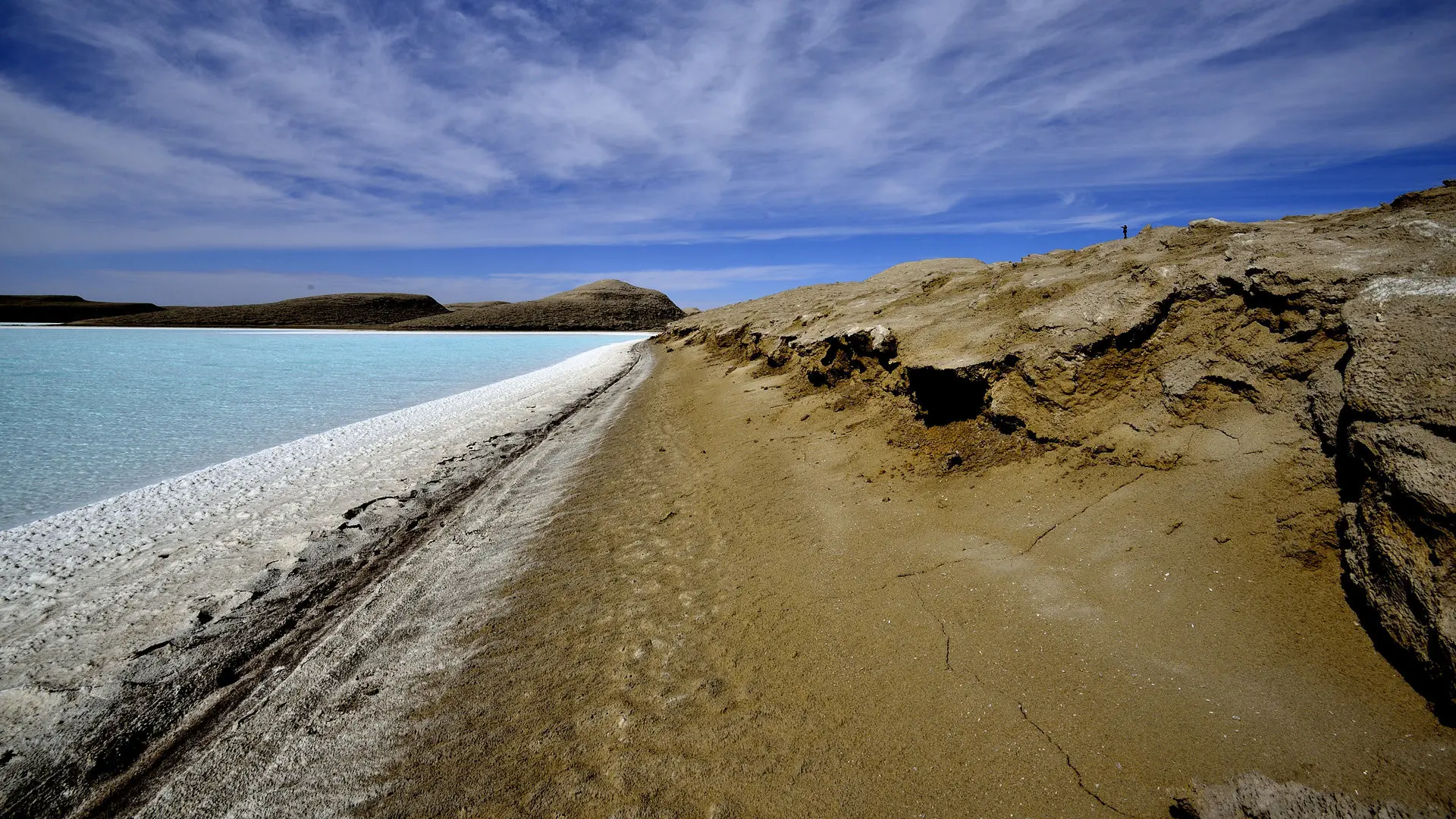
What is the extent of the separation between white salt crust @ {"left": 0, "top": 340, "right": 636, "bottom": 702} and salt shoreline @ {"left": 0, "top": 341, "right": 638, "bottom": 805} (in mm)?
14

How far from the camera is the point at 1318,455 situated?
3.67m

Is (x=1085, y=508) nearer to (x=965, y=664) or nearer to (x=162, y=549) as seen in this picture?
(x=965, y=664)

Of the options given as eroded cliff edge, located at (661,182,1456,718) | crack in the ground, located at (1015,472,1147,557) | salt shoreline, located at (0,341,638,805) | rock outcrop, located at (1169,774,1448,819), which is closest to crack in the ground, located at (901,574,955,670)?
crack in the ground, located at (1015,472,1147,557)

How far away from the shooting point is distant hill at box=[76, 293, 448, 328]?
80.4 metres

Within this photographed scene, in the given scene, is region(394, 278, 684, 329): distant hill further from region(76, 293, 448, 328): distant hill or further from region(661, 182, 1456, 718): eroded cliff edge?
region(661, 182, 1456, 718): eroded cliff edge

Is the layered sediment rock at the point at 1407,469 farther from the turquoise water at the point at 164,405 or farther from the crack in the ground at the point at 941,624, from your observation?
the turquoise water at the point at 164,405

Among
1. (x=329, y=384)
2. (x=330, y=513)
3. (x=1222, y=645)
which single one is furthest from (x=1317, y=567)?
(x=329, y=384)

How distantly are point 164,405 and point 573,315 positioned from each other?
3027 inches

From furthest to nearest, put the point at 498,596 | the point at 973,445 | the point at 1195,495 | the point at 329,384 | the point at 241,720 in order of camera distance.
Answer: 1. the point at 329,384
2. the point at 973,445
3. the point at 498,596
4. the point at 1195,495
5. the point at 241,720

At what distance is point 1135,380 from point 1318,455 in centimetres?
179

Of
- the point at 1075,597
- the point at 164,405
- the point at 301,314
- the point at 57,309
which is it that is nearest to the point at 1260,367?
the point at 1075,597

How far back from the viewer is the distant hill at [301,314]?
80.4m

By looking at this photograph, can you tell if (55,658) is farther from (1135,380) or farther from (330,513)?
(1135,380)

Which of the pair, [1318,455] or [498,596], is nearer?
[1318,455]
